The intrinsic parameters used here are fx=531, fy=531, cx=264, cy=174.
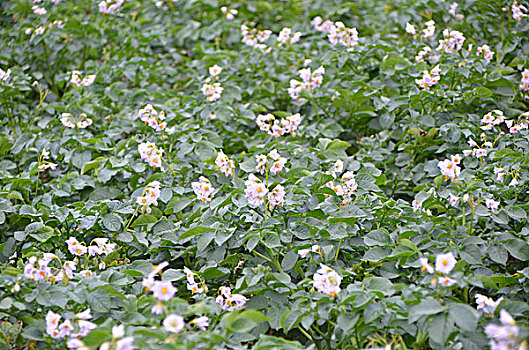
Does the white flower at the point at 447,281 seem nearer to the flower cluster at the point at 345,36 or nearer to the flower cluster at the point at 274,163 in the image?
the flower cluster at the point at 274,163

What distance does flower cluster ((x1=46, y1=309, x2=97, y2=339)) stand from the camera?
1612 mm

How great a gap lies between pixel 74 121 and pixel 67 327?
1.60 m

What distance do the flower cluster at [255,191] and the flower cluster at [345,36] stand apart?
1.63 meters

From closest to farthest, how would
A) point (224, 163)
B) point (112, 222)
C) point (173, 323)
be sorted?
point (173, 323)
point (112, 222)
point (224, 163)

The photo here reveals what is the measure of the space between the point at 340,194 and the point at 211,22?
2.67m

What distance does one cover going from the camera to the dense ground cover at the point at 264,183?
5.52 feet

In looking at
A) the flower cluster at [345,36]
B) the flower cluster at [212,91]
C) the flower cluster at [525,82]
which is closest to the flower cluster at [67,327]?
the flower cluster at [212,91]

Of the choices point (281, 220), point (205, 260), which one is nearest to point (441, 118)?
point (281, 220)

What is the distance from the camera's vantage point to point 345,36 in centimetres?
328

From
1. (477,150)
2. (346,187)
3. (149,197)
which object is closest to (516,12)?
(477,150)

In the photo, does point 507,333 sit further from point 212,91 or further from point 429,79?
point 212,91

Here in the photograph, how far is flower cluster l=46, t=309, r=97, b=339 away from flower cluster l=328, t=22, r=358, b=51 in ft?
7.57

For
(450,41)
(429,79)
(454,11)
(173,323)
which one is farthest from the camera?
(454,11)

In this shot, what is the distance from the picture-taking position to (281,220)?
2.02 meters
